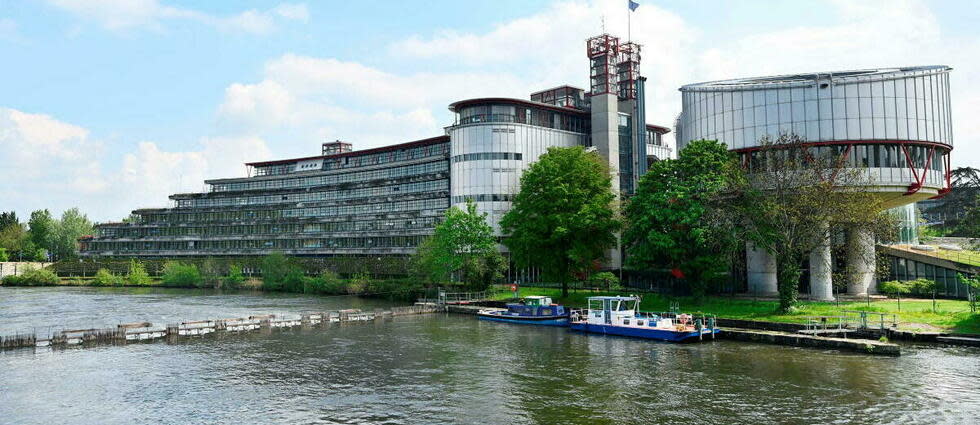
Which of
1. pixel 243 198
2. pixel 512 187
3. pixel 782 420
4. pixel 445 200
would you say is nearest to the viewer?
pixel 782 420

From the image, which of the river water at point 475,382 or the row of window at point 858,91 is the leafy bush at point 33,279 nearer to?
the river water at point 475,382

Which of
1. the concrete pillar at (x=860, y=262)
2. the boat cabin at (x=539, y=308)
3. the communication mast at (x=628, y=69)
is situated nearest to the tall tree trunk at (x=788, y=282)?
the concrete pillar at (x=860, y=262)

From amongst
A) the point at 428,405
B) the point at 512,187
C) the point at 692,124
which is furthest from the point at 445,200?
the point at 428,405

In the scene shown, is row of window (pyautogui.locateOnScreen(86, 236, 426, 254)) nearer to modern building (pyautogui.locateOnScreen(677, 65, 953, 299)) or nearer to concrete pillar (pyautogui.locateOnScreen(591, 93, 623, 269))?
concrete pillar (pyautogui.locateOnScreen(591, 93, 623, 269))

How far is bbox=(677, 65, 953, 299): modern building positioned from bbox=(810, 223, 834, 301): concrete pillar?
108 millimetres

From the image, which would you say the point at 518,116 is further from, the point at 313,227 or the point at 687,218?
the point at 313,227

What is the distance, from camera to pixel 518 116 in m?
130

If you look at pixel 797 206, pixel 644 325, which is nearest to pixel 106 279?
pixel 644 325

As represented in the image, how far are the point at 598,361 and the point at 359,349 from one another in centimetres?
2129

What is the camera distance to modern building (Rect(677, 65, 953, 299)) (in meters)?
80.6

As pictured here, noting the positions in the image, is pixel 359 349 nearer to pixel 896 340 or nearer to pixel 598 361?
pixel 598 361

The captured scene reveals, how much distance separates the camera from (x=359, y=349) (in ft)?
201

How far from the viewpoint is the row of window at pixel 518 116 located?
422ft

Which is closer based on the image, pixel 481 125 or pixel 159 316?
pixel 159 316
